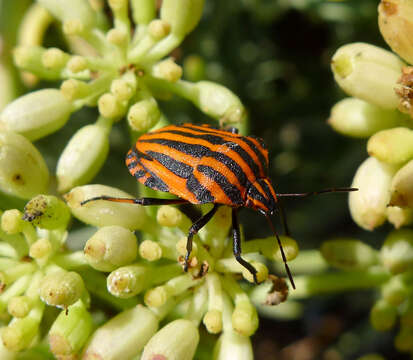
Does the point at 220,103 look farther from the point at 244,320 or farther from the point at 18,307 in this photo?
the point at 18,307

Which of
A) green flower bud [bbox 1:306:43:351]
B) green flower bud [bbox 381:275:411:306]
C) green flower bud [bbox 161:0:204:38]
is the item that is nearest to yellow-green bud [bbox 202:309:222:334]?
green flower bud [bbox 1:306:43:351]

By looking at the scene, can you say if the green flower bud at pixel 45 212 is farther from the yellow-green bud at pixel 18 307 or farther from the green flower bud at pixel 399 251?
the green flower bud at pixel 399 251

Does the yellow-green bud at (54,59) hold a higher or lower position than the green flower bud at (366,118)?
higher

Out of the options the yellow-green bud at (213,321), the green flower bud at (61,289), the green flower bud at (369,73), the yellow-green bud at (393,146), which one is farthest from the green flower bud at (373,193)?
the green flower bud at (61,289)

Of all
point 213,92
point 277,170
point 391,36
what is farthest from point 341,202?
point 391,36

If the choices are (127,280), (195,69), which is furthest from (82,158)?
(195,69)

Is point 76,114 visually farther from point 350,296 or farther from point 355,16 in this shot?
point 350,296

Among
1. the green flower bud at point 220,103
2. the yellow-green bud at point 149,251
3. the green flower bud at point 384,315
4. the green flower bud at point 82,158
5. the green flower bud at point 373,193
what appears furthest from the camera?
the green flower bud at point 384,315
